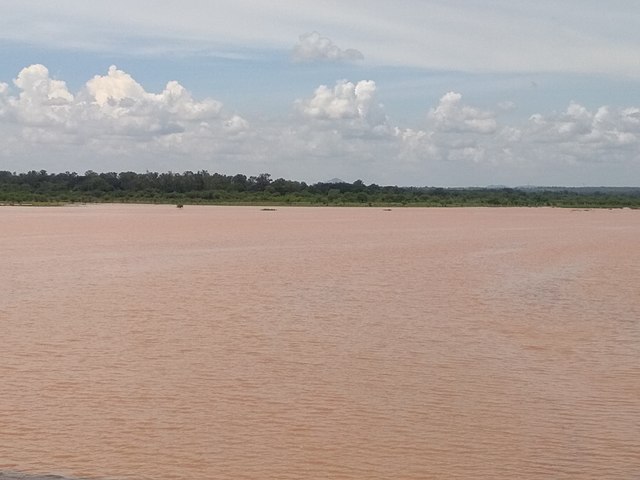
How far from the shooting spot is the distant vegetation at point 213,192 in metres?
87.2

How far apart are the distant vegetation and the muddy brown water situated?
65138 millimetres

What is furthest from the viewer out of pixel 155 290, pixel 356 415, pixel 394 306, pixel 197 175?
pixel 197 175

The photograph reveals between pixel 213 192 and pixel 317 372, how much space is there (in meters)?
83.8

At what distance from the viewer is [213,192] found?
305 feet

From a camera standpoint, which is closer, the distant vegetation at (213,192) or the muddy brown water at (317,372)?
the muddy brown water at (317,372)

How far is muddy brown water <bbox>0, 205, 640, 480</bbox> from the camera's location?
6.96 metres

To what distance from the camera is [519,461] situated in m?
6.92

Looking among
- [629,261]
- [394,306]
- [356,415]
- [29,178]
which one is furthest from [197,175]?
[356,415]

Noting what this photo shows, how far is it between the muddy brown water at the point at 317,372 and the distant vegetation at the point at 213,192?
214 ft

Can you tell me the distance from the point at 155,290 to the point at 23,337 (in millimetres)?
5263

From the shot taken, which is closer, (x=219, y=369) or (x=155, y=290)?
(x=219, y=369)

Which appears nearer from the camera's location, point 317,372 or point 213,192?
point 317,372

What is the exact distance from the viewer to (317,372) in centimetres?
995

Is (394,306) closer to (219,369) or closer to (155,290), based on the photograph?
(155,290)
